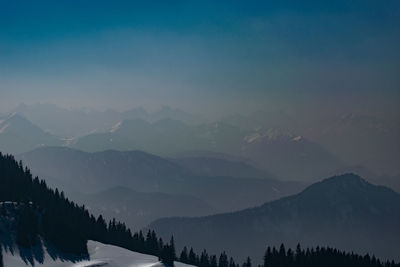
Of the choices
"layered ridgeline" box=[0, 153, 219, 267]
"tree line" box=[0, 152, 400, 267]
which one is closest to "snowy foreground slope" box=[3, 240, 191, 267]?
"layered ridgeline" box=[0, 153, 219, 267]

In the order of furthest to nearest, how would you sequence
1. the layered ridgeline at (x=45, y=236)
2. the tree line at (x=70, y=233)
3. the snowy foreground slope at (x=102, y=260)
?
1. the tree line at (x=70, y=233)
2. the layered ridgeline at (x=45, y=236)
3. the snowy foreground slope at (x=102, y=260)

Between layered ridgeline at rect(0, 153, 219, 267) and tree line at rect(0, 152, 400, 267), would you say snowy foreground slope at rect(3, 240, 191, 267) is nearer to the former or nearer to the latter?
layered ridgeline at rect(0, 153, 219, 267)

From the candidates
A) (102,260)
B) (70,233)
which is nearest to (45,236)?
(70,233)

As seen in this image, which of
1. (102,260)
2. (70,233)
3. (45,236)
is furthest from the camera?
(70,233)

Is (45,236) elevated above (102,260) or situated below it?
above

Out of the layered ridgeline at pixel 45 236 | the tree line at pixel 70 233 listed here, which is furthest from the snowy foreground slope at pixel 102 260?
the tree line at pixel 70 233

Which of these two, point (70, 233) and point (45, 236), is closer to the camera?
point (45, 236)

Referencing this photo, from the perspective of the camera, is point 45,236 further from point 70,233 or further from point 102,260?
point 102,260

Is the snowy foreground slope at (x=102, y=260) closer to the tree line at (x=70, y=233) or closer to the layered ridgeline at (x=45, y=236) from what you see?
the layered ridgeline at (x=45, y=236)

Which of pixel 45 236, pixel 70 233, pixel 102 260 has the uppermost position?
pixel 70 233

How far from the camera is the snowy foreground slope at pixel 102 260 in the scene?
476 feet

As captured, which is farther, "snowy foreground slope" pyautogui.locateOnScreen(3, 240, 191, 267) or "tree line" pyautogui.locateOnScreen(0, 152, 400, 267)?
"tree line" pyautogui.locateOnScreen(0, 152, 400, 267)

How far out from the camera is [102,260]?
152m

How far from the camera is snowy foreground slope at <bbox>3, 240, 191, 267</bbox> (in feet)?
476
